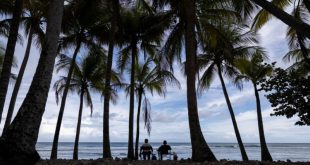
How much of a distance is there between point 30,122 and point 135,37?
50.9ft

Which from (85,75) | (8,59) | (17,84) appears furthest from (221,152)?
(8,59)

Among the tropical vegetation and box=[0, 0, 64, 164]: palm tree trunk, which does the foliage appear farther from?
box=[0, 0, 64, 164]: palm tree trunk

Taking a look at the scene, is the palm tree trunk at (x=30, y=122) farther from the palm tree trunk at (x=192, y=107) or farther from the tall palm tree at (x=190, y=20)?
the tall palm tree at (x=190, y=20)

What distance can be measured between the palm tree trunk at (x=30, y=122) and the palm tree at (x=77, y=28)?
11.3 meters

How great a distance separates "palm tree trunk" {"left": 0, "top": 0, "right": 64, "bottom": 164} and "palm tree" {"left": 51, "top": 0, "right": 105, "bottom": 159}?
11.3m

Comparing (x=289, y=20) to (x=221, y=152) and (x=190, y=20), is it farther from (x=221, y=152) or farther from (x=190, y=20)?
(x=221, y=152)

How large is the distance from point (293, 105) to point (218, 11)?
7483 mm

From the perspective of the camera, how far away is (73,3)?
19562 millimetres

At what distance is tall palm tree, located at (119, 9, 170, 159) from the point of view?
1997 centimetres

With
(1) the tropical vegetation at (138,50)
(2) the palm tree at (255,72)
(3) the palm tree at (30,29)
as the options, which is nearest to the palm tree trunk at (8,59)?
(1) the tropical vegetation at (138,50)

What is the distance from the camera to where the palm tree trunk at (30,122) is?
246 inches

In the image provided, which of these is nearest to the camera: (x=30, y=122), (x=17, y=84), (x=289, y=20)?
(x=30, y=122)

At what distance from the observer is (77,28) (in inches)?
842

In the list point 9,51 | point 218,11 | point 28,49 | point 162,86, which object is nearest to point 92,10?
point 28,49
